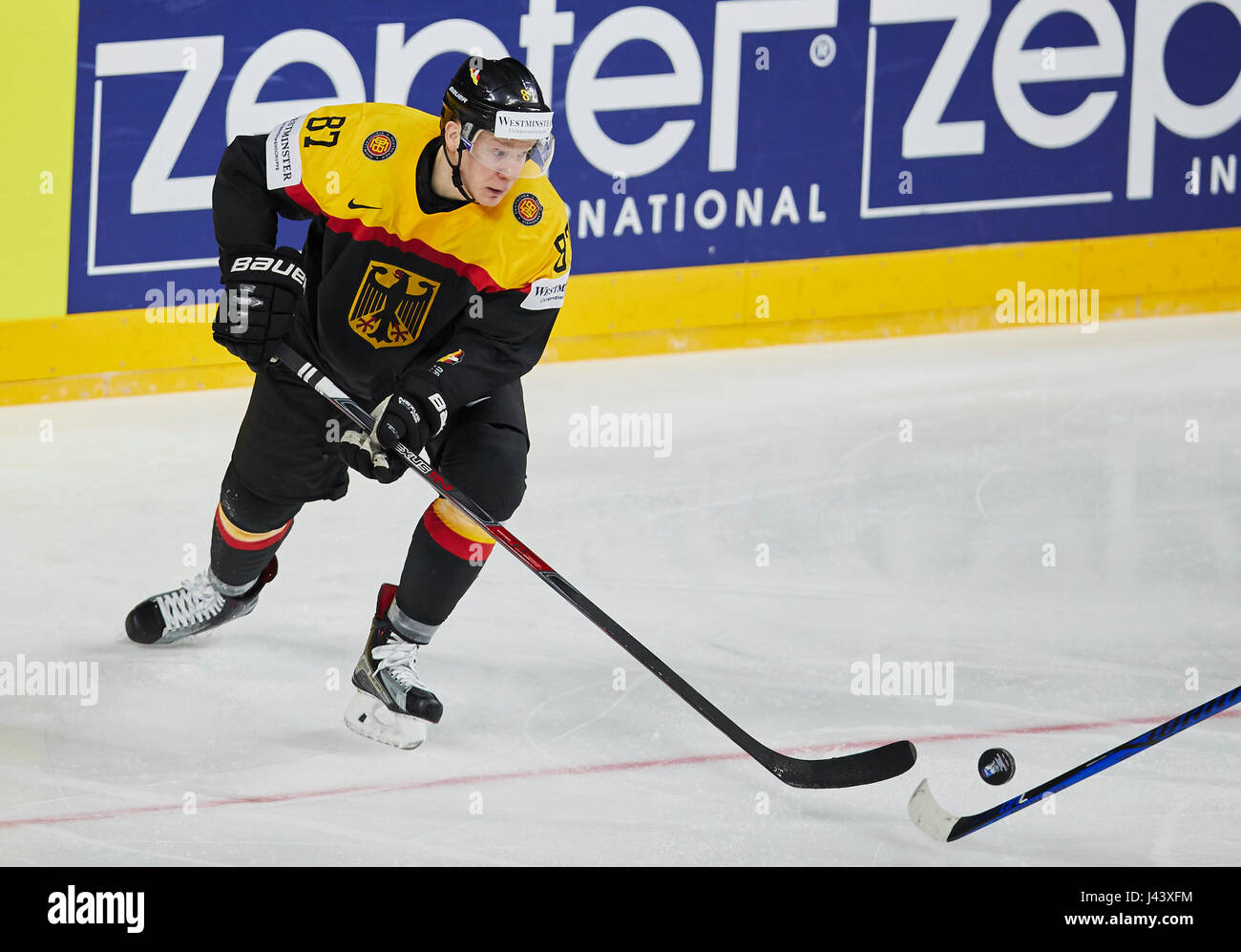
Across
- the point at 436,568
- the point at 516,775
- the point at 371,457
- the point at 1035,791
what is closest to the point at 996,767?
the point at 1035,791

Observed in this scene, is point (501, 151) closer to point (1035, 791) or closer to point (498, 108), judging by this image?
point (498, 108)

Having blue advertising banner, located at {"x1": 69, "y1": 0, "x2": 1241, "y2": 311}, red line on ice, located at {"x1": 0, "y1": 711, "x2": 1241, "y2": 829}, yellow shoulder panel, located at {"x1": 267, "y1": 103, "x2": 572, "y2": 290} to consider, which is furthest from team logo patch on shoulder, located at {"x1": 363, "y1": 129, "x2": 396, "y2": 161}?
blue advertising banner, located at {"x1": 69, "y1": 0, "x2": 1241, "y2": 311}

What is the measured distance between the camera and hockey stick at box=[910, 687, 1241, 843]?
3.02 meters

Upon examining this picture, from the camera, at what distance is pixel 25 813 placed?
122 inches

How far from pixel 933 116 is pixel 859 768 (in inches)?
151

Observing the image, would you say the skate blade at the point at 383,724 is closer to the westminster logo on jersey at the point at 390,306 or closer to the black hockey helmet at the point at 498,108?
the westminster logo on jersey at the point at 390,306

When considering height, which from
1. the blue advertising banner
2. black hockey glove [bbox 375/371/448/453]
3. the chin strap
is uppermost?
the blue advertising banner

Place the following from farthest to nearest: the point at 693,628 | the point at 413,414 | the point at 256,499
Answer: the point at 693,628
the point at 256,499
the point at 413,414

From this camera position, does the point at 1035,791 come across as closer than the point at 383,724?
Yes

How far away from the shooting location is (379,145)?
11.4 ft

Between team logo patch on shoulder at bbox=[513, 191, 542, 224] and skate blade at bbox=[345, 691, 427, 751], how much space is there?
936 millimetres

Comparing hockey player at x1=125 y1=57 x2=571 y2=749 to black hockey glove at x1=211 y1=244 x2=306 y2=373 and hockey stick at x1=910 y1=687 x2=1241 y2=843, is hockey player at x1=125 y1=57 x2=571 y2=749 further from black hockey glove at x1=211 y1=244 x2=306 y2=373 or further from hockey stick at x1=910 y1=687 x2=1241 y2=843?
hockey stick at x1=910 y1=687 x2=1241 y2=843

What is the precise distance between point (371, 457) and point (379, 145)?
59 centimetres

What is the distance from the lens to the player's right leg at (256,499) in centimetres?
361
